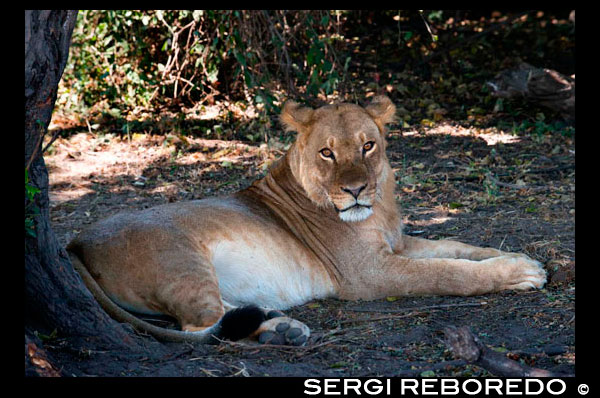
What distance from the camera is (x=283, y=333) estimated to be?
3.58 meters

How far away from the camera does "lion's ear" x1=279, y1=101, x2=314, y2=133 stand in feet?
15.8

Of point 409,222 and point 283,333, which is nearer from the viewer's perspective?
point 283,333

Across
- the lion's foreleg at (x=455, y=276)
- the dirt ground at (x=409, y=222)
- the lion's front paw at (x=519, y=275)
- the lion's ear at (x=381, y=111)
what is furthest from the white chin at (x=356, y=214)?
the lion's front paw at (x=519, y=275)

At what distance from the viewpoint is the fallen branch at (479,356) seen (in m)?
2.86

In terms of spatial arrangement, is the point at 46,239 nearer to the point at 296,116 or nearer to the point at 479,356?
the point at 479,356

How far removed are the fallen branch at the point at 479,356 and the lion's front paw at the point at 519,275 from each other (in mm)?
1525

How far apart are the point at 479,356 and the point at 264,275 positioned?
1.79 meters

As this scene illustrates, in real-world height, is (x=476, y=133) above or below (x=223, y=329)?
above

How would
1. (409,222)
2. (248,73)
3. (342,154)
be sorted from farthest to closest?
(248,73), (409,222), (342,154)

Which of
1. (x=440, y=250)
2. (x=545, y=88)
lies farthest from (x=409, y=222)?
(x=545, y=88)

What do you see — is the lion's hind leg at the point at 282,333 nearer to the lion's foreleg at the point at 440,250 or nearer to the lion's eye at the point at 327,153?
the lion's eye at the point at 327,153

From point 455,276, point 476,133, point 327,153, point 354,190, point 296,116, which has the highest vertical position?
point 296,116

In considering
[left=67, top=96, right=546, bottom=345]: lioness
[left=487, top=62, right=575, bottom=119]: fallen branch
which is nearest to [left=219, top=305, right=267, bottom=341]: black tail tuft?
[left=67, top=96, right=546, bottom=345]: lioness

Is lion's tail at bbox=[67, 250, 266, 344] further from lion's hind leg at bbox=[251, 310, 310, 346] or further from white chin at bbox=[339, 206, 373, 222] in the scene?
white chin at bbox=[339, 206, 373, 222]
